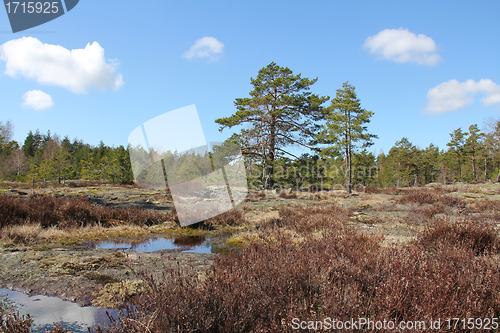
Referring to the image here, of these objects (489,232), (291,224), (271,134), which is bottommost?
(291,224)

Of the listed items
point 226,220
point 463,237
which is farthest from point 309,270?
point 226,220

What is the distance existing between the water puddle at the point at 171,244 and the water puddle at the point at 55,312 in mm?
2851

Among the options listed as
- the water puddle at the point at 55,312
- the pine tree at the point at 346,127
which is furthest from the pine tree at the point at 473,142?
the water puddle at the point at 55,312

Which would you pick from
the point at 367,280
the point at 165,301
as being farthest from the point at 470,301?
the point at 165,301

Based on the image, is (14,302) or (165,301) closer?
(165,301)

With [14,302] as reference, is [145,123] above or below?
above

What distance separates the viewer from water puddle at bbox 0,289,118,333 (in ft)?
8.11

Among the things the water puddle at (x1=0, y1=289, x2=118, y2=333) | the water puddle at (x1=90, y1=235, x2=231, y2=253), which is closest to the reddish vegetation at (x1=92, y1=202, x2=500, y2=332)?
the water puddle at (x1=0, y1=289, x2=118, y2=333)

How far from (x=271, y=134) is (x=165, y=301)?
24.8 meters

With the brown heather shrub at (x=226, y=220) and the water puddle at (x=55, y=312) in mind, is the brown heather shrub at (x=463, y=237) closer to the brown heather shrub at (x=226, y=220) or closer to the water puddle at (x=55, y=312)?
the water puddle at (x=55, y=312)

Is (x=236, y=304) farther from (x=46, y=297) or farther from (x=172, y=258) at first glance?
(x=172, y=258)

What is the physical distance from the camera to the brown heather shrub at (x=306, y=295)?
2.01 m

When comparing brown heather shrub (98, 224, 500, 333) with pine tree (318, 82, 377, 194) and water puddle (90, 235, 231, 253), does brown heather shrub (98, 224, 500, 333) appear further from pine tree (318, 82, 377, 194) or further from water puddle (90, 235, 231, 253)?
pine tree (318, 82, 377, 194)

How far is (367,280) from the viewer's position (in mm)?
2762
